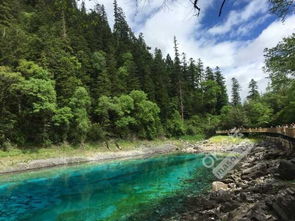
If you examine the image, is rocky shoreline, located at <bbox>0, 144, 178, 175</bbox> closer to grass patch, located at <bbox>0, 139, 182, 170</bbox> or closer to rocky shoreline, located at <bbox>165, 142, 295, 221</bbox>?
grass patch, located at <bbox>0, 139, 182, 170</bbox>

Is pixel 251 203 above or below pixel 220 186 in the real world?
above

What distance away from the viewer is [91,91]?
40.5m

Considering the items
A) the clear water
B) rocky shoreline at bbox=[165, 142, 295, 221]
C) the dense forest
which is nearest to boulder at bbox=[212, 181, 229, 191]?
rocky shoreline at bbox=[165, 142, 295, 221]

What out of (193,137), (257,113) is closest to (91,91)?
(193,137)

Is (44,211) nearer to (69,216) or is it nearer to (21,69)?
(69,216)

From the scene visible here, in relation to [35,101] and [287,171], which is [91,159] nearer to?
[35,101]

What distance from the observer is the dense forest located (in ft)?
88.0

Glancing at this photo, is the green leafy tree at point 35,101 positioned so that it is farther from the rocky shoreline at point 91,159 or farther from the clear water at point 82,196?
the clear water at point 82,196

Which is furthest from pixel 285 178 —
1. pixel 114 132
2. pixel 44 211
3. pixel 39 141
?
pixel 114 132

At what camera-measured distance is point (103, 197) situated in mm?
12492

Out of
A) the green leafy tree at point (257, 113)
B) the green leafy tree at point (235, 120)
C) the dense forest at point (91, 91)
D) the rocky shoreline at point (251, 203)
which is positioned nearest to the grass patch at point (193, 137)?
the dense forest at point (91, 91)

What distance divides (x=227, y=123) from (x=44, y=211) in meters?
44.8

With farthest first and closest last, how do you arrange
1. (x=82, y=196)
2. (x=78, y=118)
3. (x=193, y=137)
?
(x=193, y=137)
(x=78, y=118)
(x=82, y=196)

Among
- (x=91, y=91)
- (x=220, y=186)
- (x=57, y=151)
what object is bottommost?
(x=220, y=186)
